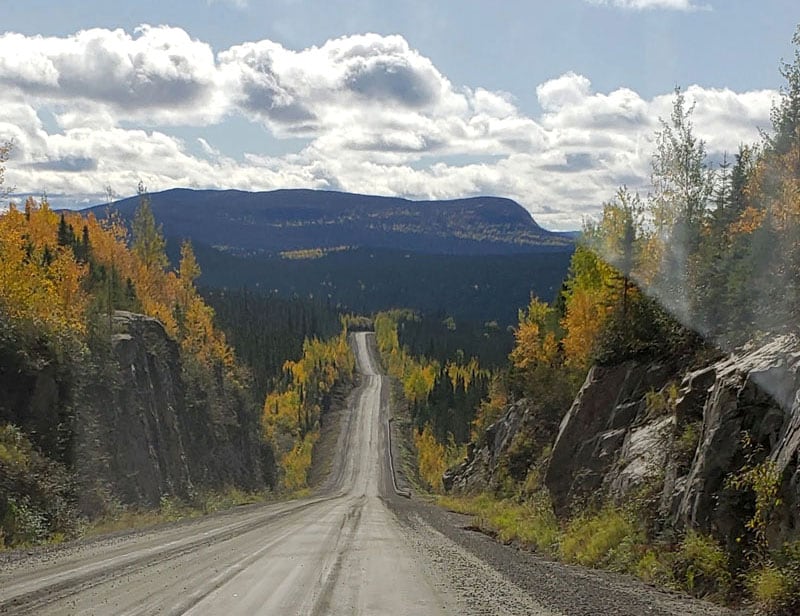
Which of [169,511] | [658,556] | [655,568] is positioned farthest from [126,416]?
[655,568]

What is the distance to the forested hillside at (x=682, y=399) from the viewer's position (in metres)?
12.7

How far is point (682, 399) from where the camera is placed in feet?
57.1

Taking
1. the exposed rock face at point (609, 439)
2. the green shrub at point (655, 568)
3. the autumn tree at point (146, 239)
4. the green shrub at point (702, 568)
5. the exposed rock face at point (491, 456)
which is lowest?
the exposed rock face at point (491, 456)

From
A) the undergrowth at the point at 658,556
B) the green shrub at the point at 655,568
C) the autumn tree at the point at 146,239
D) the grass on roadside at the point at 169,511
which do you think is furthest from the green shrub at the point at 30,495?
the autumn tree at the point at 146,239

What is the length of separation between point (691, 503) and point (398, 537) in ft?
30.5

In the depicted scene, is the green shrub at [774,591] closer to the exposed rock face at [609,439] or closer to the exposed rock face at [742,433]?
the exposed rock face at [742,433]

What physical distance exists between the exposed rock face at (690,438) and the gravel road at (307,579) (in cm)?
198

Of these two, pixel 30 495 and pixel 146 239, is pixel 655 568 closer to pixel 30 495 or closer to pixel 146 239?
pixel 30 495

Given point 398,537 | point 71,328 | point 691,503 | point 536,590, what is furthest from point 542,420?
point 536,590

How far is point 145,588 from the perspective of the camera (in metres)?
11.7

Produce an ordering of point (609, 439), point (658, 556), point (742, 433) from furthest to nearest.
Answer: point (609, 439), point (658, 556), point (742, 433)

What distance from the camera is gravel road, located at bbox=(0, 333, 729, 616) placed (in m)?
10.5

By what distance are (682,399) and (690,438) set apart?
1420 millimetres

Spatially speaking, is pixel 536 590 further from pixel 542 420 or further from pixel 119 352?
pixel 119 352
